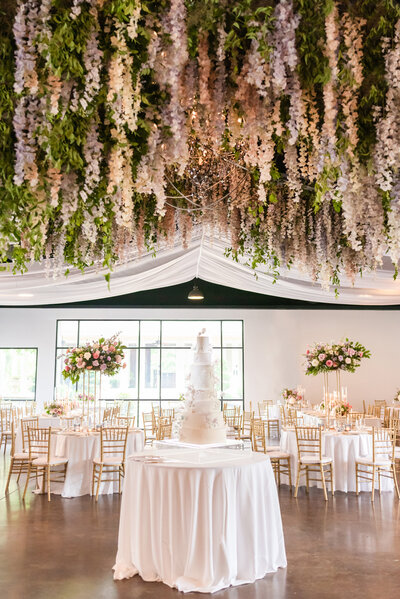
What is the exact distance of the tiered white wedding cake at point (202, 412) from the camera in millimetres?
5535

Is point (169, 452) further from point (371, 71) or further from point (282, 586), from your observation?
point (371, 71)

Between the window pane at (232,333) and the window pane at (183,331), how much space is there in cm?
15

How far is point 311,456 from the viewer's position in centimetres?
804

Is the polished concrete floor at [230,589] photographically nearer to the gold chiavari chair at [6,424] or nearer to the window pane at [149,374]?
the gold chiavari chair at [6,424]

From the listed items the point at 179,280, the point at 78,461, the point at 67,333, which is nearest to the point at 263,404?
the point at 179,280

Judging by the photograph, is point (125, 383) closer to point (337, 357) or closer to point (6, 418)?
point (6, 418)

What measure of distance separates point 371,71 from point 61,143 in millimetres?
1433

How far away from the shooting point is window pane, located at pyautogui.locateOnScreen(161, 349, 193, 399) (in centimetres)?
1479

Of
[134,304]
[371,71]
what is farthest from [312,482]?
[371,71]

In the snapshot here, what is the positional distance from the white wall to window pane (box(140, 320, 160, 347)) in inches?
16.2

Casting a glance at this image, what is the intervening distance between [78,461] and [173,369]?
7074 mm

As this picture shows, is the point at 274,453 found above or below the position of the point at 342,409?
below

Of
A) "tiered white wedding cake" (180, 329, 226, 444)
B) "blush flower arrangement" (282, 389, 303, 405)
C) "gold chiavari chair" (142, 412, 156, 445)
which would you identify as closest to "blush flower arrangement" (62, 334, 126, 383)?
"gold chiavari chair" (142, 412, 156, 445)

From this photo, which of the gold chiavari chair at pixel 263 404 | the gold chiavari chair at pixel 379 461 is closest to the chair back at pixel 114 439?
the gold chiavari chair at pixel 379 461
